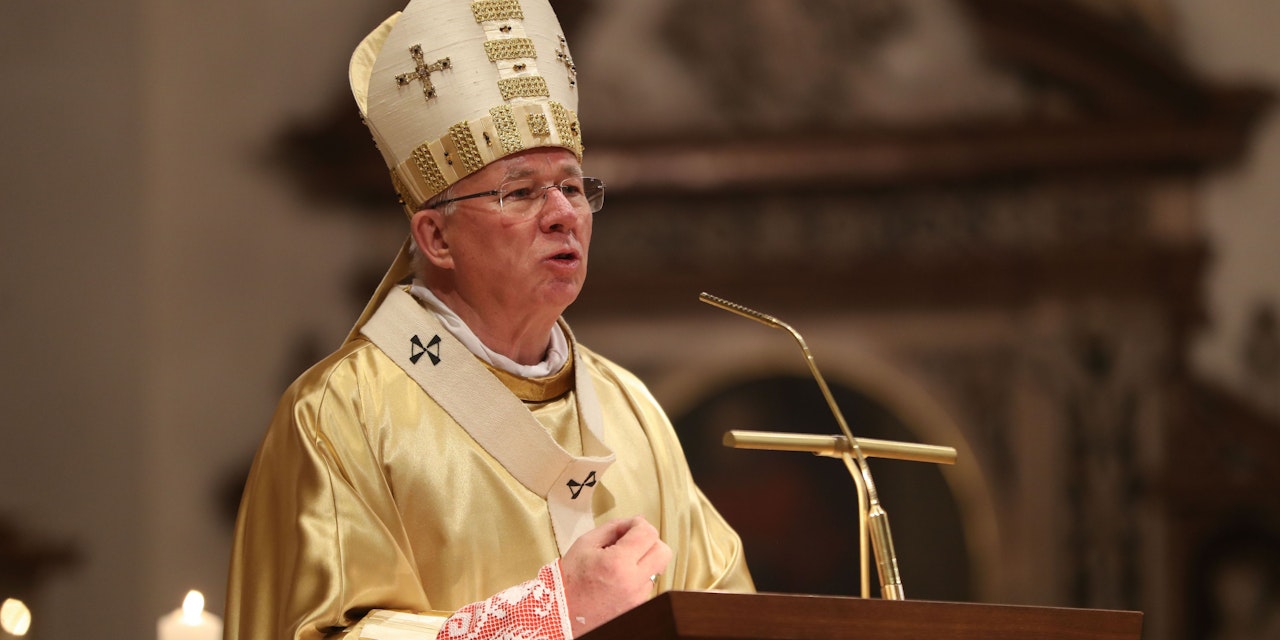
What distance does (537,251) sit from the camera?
2.77 meters

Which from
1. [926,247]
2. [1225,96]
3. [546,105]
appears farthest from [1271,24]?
[546,105]

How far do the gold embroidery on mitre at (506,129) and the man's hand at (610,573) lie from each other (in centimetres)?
76

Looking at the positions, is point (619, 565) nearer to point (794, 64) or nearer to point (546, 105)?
point (546, 105)

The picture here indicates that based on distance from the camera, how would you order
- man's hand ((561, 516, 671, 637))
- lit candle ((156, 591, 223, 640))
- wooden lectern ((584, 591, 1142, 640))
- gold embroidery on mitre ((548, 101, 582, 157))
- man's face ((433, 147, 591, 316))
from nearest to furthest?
wooden lectern ((584, 591, 1142, 640)), man's hand ((561, 516, 671, 637)), man's face ((433, 147, 591, 316)), gold embroidery on mitre ((548, 101, 582, 157)), lit candle ((156, 591, 223, 640))

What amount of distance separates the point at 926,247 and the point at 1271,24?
1729 millimetres

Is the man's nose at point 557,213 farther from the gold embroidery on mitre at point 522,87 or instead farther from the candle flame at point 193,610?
the candle flame at point 193,610

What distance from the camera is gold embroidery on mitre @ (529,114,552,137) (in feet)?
9.37

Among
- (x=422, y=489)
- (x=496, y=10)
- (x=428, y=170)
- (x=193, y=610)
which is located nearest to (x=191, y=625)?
(x=193, y=610)

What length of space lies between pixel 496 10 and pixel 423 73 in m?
0.19

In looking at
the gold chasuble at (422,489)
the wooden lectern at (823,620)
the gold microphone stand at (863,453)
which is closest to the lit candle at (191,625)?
the gold chasuble at (422,489)

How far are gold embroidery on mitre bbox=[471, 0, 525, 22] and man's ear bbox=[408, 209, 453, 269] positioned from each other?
37cm

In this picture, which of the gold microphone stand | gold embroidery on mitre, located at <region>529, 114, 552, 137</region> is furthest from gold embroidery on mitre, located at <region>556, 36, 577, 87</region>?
the gold microphone stand

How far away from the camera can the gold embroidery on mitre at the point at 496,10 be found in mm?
2975

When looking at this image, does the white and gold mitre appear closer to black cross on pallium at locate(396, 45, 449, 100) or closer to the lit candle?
black cross on pallium at locate(396, 45, 449, 100)
